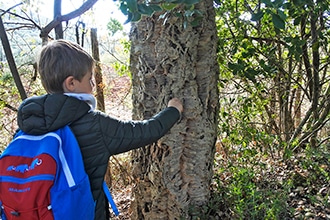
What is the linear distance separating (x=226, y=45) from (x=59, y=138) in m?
2.12

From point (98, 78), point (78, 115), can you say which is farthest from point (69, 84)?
point (98, 78)

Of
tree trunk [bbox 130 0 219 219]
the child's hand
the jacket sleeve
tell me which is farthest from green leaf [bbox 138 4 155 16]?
the child's hand

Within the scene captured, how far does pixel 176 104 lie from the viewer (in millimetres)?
2152

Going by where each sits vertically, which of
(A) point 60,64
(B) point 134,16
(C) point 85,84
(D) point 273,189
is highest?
(B) point 134,16

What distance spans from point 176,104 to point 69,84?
725mm

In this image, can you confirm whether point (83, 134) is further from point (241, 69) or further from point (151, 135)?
point (241, 69)

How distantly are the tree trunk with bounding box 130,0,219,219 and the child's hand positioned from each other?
49 millimetres

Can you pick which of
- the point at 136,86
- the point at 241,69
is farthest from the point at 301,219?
the point at 136,86

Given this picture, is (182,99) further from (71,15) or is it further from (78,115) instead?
(71,15)

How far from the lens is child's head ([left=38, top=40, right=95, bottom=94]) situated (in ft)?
5.58

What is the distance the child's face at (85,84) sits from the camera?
1749 mm

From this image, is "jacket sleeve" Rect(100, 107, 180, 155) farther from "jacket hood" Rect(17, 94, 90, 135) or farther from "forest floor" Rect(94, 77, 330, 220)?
"forest floor" Rect(94, 77, 330, 220)

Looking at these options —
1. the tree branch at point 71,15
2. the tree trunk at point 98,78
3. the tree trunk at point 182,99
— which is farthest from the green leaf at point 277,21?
the tree trunk at point 98,78

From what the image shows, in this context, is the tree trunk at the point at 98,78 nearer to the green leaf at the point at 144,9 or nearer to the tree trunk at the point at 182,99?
the tree trunk at the point at 182,99
